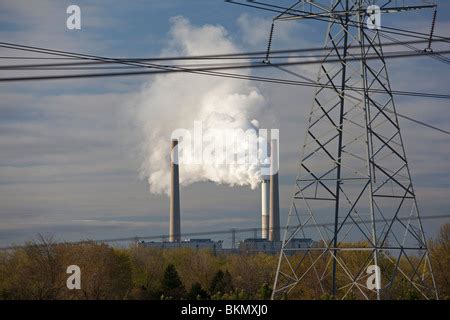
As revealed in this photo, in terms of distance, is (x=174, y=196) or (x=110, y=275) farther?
(x=174, y=196)

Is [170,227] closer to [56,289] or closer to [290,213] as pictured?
[56,289]

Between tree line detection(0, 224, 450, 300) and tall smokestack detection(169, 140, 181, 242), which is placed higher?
tall smokestack detection(169, 140, 181, 242)

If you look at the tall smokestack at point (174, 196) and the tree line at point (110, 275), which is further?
the tall smokestack at point (174, 196)

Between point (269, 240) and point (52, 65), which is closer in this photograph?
point (52, 65)

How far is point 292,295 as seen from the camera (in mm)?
46781

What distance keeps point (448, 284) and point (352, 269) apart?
30.6ft

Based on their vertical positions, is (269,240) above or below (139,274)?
above

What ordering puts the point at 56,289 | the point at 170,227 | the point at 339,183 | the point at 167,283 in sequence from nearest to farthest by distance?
the point at 339,183 → the point at 56,289 → the point at 167,283 → the point at 170,227

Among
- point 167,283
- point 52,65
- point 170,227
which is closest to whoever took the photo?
point 52,65

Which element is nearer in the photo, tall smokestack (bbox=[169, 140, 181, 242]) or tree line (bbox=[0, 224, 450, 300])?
tree line (bbox=[0, 224, 450, 300])

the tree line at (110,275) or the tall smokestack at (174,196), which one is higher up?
the tall smokestack at (174,196)
